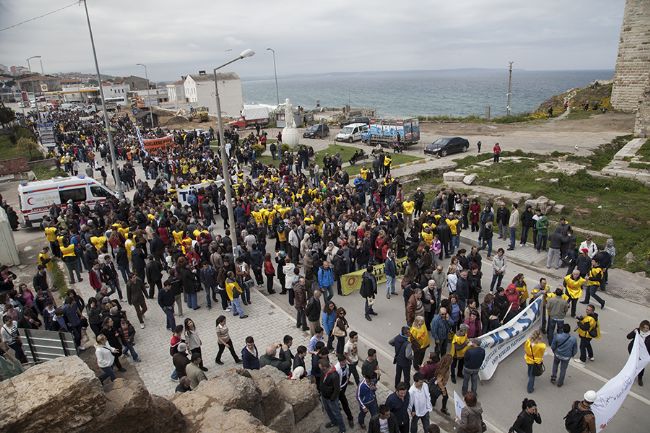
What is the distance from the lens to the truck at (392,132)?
3538cm

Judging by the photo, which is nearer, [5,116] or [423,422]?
[423,422]

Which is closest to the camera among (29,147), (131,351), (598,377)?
(598,377)

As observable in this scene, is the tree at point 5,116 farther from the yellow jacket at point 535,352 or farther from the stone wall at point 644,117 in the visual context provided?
the stone wall at point 644,117

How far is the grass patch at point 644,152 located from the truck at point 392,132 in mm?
14852

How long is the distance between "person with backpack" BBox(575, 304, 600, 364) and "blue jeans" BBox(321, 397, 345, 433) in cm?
543

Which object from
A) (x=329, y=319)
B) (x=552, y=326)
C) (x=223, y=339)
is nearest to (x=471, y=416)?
(x=329, y=319)

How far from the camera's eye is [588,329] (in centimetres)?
930

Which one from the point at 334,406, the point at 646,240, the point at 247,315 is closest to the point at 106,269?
the point at 247,315

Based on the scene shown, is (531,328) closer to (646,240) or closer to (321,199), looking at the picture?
(646,240)

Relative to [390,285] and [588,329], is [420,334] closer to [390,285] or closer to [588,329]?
[588,329]

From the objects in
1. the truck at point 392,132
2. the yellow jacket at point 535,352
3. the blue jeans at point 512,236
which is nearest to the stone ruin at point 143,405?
the yellow jacket at point 535,352

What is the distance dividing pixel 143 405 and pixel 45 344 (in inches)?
235

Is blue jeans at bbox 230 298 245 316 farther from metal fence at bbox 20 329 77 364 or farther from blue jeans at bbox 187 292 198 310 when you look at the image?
metal fence at bbox 20 329 77 364

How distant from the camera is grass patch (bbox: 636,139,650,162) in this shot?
2511 centimetres
